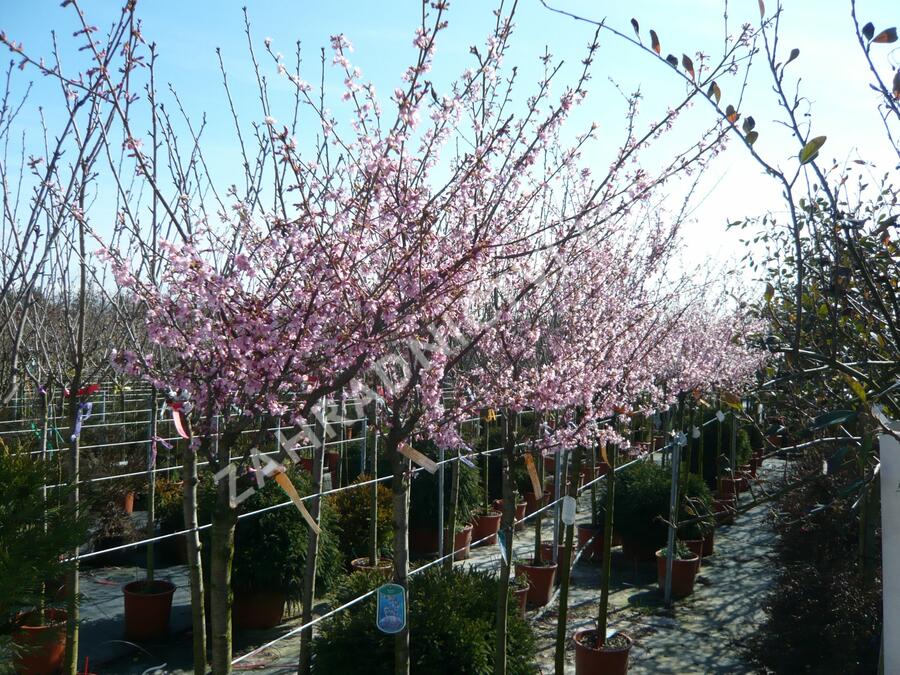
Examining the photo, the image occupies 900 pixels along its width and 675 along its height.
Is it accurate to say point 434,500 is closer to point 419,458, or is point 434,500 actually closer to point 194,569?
point 194,569

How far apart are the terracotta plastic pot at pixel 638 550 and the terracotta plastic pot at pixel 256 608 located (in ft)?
12.6

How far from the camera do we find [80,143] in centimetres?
Result: 350

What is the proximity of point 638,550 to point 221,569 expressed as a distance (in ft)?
20.6

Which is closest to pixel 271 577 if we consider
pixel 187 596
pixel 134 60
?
pixel 187 596

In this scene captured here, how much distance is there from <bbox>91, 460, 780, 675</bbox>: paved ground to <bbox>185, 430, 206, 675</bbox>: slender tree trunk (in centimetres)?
98

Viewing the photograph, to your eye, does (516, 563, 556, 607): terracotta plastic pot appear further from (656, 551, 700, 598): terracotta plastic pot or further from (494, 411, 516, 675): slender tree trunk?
(494, 411, 516, 675): slender tree trunk

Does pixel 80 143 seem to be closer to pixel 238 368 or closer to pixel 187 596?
pixel 238 368

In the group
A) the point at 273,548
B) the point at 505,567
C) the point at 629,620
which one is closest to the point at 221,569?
the point at 505,567

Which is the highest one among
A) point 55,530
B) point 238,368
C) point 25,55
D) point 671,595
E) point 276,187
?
point 25,55

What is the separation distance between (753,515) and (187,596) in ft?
26.1

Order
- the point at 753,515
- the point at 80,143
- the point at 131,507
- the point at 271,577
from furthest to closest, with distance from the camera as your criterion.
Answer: the point at 753,515
the point at 131,507
the point at 271,577
the point at 80,143

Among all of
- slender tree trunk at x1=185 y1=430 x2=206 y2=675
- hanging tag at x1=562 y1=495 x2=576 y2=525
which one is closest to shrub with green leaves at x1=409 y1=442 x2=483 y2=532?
hanging tag at x1=562 y1=495 x2=576 y2=525

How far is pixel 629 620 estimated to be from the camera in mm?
6637

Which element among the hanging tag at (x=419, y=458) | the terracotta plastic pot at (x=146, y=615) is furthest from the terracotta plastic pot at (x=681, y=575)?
the hanging tag at (x=419, y=458)
